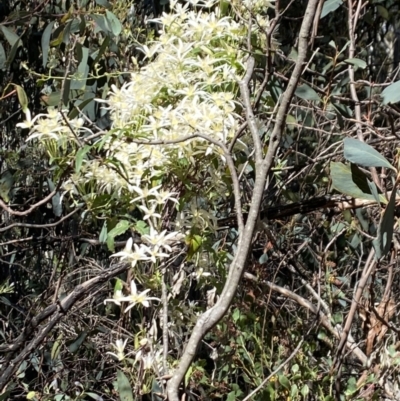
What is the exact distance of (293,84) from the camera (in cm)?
80

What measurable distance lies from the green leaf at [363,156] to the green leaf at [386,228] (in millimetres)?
38

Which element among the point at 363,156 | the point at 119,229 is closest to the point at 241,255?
the point at 363,156

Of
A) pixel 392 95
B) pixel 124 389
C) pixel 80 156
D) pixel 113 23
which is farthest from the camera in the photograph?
pixel 113 23

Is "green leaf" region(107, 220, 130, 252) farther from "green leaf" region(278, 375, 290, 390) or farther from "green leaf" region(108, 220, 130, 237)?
"green leaf" region(278, 375, 290, 390)

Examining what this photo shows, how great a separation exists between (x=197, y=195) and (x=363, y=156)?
300 mm

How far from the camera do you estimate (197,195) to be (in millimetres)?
988

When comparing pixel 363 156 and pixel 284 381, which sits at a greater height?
pixel 363 156

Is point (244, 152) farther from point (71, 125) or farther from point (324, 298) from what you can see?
point (324, 298)

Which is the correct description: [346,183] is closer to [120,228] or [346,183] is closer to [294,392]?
[120,228]

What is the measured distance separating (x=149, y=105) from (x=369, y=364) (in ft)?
3.10

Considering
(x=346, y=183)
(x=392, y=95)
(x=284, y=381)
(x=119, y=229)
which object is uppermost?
(x=392, y=95)

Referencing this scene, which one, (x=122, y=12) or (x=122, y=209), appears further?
(x=122, y=12)

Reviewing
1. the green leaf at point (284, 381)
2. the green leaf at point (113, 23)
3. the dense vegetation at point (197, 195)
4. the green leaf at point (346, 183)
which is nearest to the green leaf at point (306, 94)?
the dense vegetation at point (197, 195)

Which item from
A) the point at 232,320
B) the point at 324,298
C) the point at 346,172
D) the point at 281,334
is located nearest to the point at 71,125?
the point at 346,172
